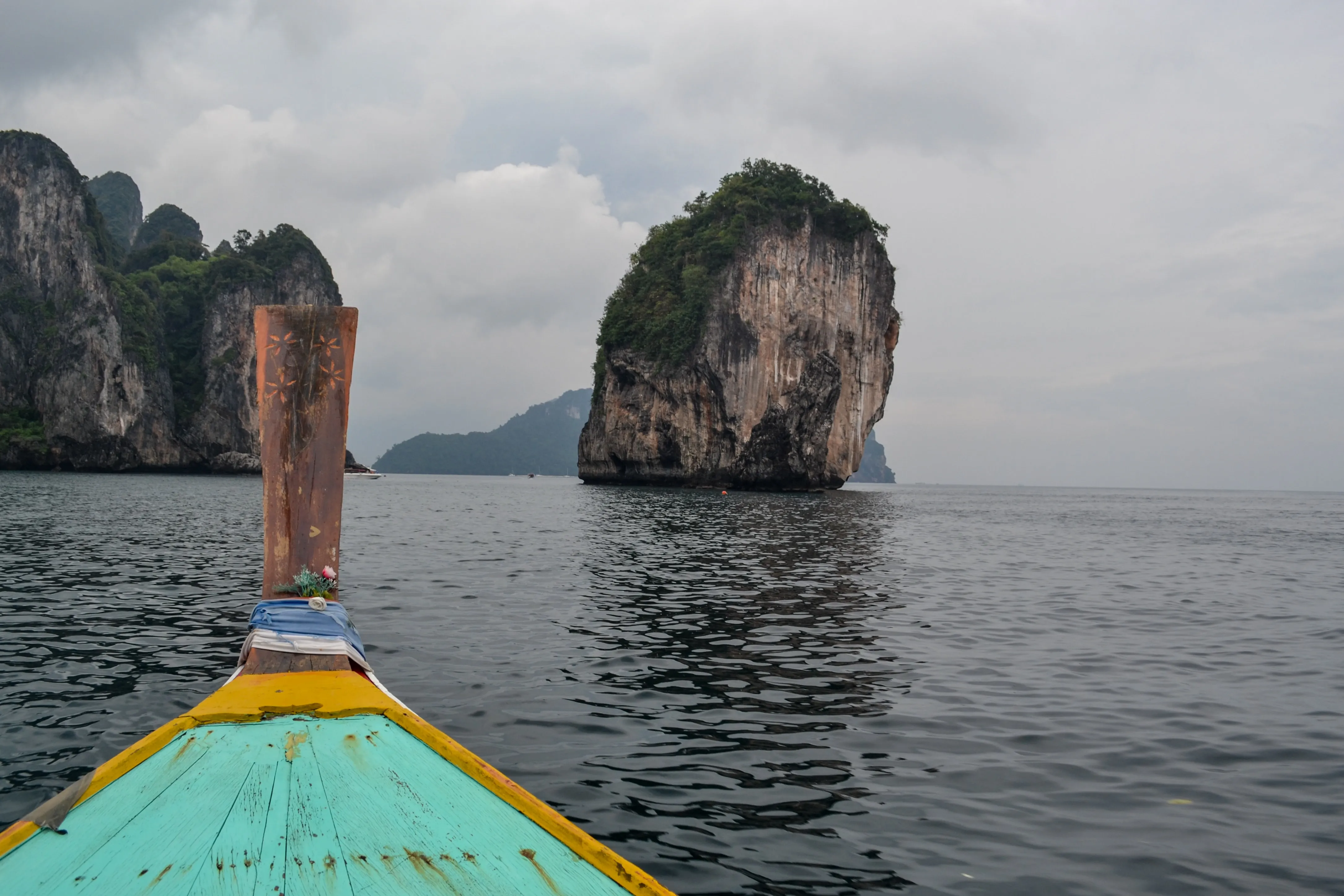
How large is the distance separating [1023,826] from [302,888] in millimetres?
3740

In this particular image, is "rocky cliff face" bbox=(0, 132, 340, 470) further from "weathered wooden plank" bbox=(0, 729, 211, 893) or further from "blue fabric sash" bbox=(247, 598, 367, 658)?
"weathered wooden plank" bbox=(0, 729, 211, 893)

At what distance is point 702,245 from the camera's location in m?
59.4

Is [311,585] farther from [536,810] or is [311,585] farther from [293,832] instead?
[536,810]

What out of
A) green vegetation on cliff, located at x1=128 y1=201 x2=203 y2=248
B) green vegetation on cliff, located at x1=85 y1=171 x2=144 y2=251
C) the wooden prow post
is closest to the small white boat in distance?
green vegetation on cliff, located at x1=128 y1=201 x2=203 y2=248

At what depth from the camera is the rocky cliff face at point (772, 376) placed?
56656 mm

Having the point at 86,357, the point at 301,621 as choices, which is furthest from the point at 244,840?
the point at 86,357

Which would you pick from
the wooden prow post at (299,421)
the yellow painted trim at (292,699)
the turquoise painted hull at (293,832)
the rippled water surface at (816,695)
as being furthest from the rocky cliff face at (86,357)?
the turquoise painted hull at (293,832)

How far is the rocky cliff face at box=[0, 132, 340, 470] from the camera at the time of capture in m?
67.9

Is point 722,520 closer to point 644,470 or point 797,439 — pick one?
point 797,439

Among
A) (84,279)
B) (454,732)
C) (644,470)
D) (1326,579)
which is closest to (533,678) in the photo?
(454,732)

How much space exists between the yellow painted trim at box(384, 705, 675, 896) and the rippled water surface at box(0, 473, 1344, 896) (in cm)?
127

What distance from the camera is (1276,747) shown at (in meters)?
5.53

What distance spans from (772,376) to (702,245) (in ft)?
39.3

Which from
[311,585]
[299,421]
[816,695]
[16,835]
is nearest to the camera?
[16,835]
